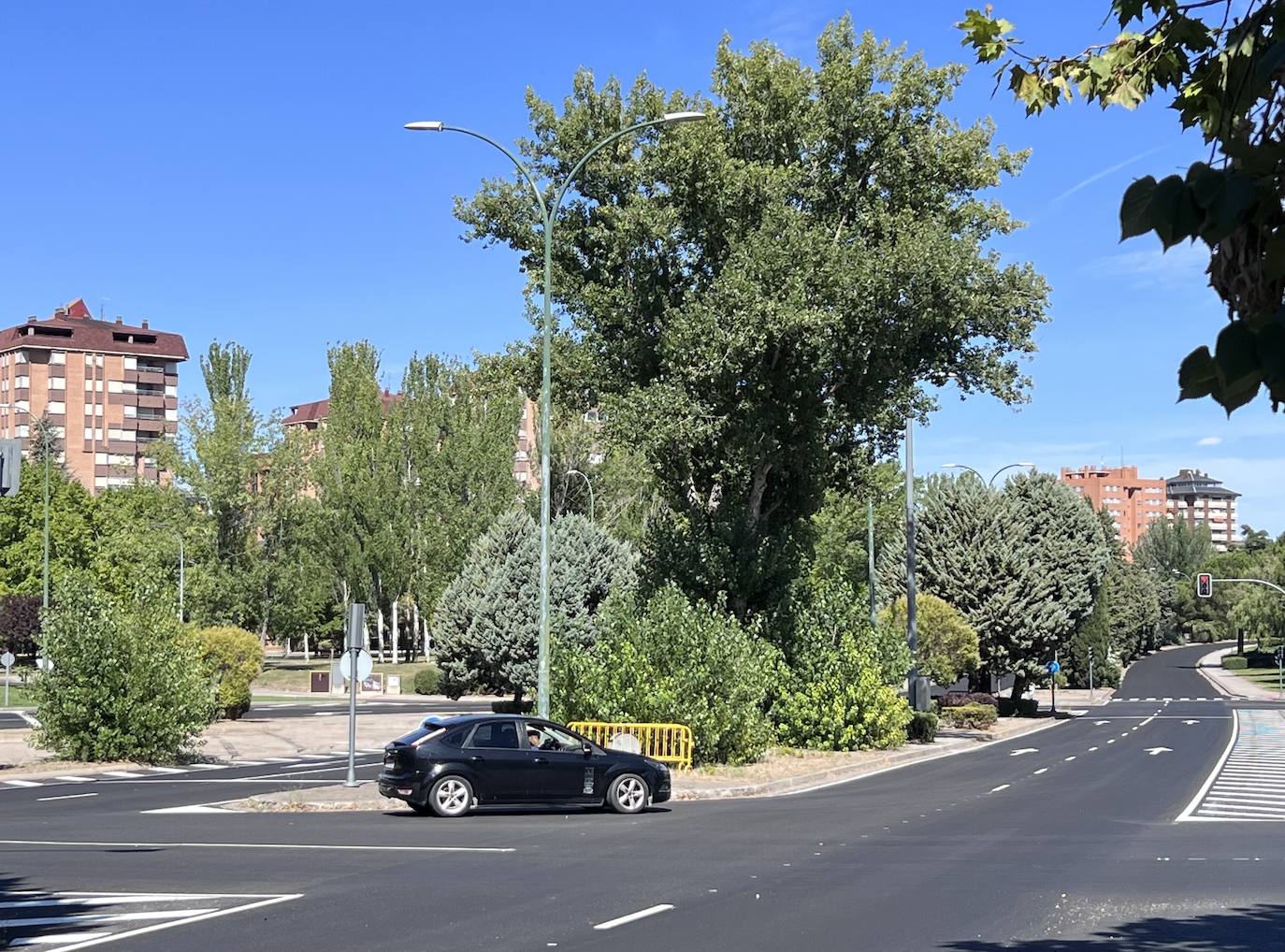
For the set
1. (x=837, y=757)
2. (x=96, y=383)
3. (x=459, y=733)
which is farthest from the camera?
(x=96, y=383)

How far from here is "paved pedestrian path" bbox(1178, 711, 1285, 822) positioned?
2195cm

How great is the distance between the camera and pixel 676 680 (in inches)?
1109

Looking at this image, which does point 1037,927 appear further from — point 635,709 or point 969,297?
point 969,297

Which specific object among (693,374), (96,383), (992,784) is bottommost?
(992,784)

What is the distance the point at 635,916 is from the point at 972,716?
138 feet

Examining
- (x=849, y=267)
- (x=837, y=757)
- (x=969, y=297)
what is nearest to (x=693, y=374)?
(x=849, y=267)

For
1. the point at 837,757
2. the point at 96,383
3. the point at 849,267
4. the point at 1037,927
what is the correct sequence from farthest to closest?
the point at 96,383
the point at 837,757
the point at 849,267
the point at 1037,927

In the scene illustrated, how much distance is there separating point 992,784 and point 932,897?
55.0 feet

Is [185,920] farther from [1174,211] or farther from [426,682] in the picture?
[426,682]

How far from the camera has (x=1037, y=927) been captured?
1088 centimetres

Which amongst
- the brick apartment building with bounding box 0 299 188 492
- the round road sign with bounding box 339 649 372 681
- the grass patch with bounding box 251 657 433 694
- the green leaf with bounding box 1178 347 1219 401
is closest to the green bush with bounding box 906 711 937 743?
the round road sign with bounding box 339 649 372 681

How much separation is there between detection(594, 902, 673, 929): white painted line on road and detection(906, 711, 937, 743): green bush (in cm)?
3056

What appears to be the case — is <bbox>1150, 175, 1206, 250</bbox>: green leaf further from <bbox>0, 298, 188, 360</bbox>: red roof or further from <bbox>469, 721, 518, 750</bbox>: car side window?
<bbox>0, 298, 188, 360</bbox>: red roof

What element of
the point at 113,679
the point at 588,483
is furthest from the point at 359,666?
the point at 588,483
